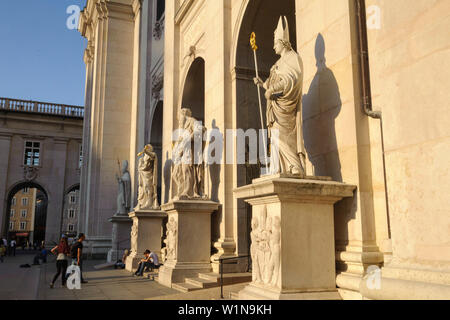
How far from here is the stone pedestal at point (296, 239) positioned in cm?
588

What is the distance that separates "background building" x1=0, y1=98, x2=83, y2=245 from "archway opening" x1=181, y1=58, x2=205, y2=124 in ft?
87.3

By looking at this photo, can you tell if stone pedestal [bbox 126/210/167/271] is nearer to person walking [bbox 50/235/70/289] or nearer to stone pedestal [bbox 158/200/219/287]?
person walking [bbox 50/235/70/289]

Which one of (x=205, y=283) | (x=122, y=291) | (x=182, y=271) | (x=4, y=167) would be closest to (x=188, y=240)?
(x=182, y=271)

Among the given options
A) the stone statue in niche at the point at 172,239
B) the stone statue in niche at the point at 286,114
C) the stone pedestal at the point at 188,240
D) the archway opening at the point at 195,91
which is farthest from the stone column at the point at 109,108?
the stone statue in niche at the point at 286,114

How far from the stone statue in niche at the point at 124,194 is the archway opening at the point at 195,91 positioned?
24.4ft

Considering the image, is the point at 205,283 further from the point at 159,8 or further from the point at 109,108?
the point at 109,108

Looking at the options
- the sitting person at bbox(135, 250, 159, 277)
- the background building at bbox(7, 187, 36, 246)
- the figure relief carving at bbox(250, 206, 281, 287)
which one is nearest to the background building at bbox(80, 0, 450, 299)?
the figure relief carving at bbox(250, 206, 281, 287)

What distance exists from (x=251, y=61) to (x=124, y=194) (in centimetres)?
1217

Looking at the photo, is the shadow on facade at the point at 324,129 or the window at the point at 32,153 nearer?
the shadow on facade at the point at 324,129

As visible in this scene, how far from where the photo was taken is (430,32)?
14.6 ft

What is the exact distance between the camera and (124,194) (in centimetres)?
2166

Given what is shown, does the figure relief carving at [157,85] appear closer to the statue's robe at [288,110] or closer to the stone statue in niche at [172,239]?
the stone statue in niche at [172,239]
